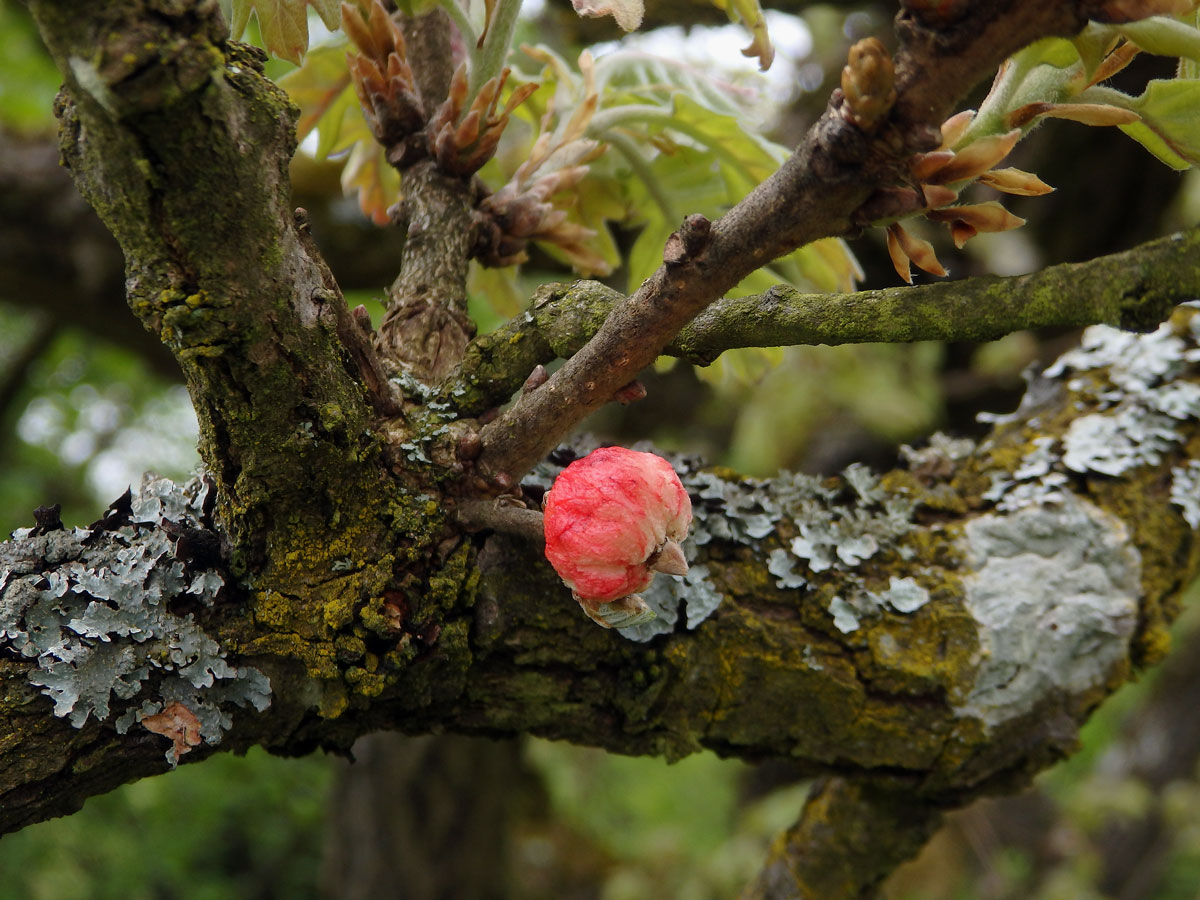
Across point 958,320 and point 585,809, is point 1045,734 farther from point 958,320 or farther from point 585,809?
point 585,809

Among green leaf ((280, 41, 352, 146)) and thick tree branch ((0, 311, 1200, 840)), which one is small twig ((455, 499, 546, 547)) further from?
green leaf ((280, 41, 352, 146))

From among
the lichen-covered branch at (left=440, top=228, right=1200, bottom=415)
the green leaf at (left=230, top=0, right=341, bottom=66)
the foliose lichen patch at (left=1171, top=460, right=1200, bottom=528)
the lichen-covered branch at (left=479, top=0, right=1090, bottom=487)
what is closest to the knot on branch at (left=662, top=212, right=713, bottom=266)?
the lichen-covered branch at (left=479, top=0, right=1090, bottom=487)

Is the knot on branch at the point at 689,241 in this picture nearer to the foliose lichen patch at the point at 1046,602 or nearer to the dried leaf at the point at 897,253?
the dried leaf at the point at 897,253

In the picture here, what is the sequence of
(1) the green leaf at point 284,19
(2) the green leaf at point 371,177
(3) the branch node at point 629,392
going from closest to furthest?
(3) the branch node at point 629,392 → (1) the green leaf at point 284,19 → (2) the green leaf at point 371,177

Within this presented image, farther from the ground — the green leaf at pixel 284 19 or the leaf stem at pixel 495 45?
the green leaf at pixel 284 19

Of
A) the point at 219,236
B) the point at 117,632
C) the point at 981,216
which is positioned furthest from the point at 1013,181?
the point at 117,632

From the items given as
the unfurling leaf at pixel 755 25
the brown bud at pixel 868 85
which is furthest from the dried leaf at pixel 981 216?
the unfurling leaf at pixel 755 25
